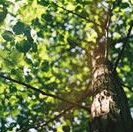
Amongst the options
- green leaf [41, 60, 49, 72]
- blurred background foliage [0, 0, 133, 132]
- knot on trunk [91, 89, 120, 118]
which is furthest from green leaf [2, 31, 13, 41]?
green leaf [41, 60, 49, 72]

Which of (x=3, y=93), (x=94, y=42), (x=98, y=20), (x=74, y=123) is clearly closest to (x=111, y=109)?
(x=3, y=93)

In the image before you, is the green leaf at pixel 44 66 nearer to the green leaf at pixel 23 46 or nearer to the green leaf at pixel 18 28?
the green leaf at pixel 23 46

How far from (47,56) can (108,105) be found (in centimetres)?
392

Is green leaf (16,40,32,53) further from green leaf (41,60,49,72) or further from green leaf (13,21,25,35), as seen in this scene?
green leaf (41,60,49,72)

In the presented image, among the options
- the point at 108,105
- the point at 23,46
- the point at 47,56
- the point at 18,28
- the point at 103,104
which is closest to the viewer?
the point at 18,28

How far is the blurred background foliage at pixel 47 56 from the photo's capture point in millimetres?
4307

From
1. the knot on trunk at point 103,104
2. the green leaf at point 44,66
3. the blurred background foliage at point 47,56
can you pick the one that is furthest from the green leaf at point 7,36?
the green leaf at point 44,66

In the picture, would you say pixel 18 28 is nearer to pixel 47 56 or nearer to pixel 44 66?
pixel 44 66

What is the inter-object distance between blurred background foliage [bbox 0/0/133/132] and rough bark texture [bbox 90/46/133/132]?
98 centimetres

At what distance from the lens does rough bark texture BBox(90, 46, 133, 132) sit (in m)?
3.72

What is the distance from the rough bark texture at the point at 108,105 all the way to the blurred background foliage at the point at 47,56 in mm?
977

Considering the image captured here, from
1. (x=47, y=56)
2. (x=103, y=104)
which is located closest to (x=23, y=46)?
(x=103, y=104)

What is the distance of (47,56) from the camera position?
25.7 feet

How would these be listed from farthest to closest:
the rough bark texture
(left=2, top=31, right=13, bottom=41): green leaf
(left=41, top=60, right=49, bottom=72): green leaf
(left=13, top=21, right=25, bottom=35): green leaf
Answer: (left=41, top=60, right=49, bottom=72): green leaf < (left=2, top=31, right=13, bottom=41): green leaf < (left=13, top=21, right=25, bottom=35): green leaf < the rough bark texture
